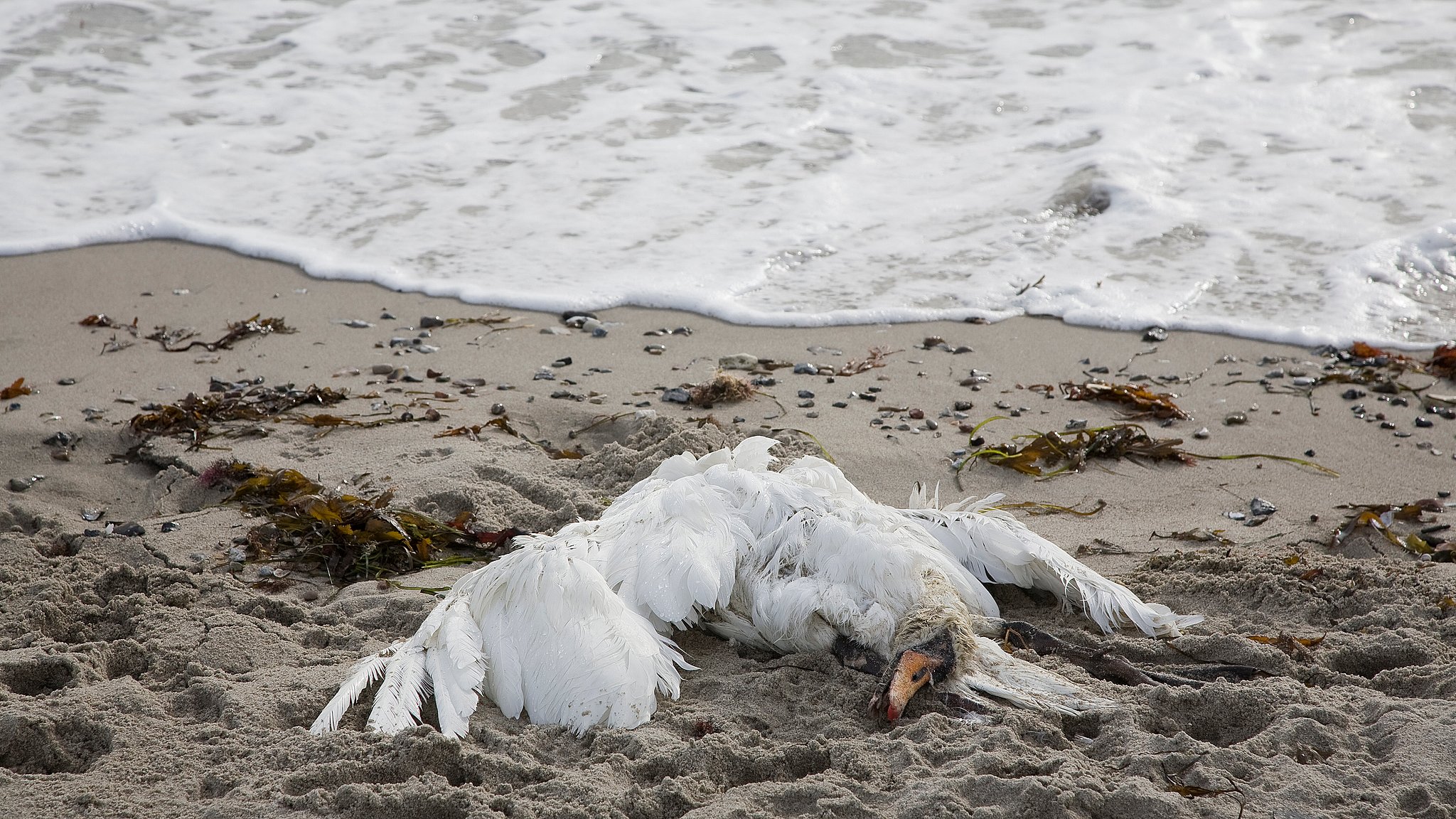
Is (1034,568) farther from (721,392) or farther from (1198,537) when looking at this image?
(721,392)

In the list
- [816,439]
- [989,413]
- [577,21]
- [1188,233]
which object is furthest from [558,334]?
[577,21]

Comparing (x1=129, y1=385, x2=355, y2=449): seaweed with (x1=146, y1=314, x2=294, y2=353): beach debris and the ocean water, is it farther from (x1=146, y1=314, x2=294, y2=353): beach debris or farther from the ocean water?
the ocean water

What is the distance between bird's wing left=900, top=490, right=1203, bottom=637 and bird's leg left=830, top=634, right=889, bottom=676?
45cm

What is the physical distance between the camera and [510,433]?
14.3 ft

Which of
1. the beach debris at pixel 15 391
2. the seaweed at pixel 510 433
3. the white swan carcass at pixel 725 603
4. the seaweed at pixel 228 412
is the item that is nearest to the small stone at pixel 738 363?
the seaweed at pixel 510 433

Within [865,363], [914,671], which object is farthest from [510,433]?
[914,671]

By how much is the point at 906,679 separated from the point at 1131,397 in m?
2.60

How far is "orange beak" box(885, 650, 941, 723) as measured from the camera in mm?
2459

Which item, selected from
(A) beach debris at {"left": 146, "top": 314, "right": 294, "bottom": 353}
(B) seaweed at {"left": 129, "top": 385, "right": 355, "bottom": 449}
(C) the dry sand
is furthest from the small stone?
(A) beach debris at {"left": 146, "top": 314, "right": 294, "bottom": 353}

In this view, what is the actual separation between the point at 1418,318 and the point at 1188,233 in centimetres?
132

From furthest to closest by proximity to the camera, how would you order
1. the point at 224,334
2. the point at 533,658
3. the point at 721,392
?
the point at 224,334 < the point at 721,392 < the point at 533,658

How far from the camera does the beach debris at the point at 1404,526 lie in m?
3.50

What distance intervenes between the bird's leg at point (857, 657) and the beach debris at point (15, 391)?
3.62 meters

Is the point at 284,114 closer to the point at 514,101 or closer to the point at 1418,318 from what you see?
the point at 514,101
